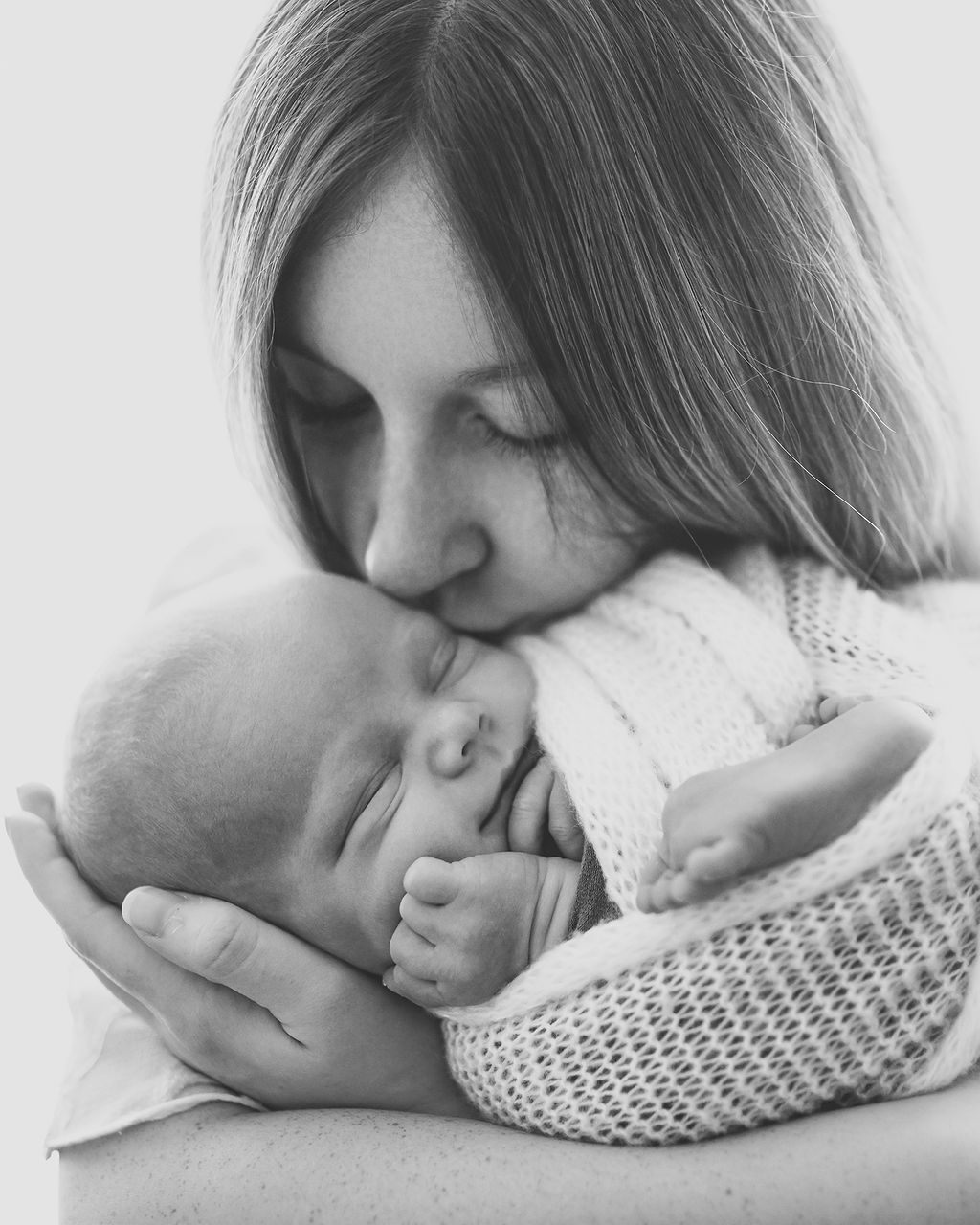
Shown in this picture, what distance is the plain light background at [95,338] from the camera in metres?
1.51

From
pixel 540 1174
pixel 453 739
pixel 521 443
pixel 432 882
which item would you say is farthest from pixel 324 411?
pixel 540 1174

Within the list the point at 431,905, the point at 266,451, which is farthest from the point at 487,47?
the point at 431,905

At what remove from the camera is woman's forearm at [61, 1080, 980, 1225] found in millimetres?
767

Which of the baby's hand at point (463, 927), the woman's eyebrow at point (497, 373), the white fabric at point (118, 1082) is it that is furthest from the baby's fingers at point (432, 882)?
the woman's eyebrow at point (497, 373)

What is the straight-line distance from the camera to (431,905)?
0.90m

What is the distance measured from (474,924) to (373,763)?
0.16 m

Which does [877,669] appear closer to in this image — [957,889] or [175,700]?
[957,889]

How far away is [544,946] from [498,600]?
0.32 meters

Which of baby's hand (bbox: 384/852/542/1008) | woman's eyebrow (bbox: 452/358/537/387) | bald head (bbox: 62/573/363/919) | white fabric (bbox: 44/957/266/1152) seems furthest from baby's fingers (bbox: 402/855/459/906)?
woman's eyebrow (bbox: 452/358/537/387)

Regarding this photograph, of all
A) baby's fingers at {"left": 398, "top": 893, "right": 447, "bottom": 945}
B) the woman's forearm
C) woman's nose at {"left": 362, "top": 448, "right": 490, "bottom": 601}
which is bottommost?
the woman's forearm

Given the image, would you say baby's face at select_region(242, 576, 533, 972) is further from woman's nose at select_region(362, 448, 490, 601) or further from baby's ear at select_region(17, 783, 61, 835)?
baby's ear at select_region(17, 783, 61, 835)

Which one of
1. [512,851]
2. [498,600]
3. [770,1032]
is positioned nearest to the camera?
[770,1032]

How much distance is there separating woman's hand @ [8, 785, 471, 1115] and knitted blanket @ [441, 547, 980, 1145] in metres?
0.06

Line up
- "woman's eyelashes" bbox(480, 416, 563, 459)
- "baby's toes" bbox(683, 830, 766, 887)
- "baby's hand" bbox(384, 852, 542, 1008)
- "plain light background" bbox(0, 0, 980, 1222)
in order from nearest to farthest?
"baby's toes" bbox(683, 830, 766, 887), "baby's hand" bbox(384, 852, 542, 1008), "woman's eyelashes" bbox(480, 416, 563, 459), "plain light background" bbox(0, 0, 980, 1222)
